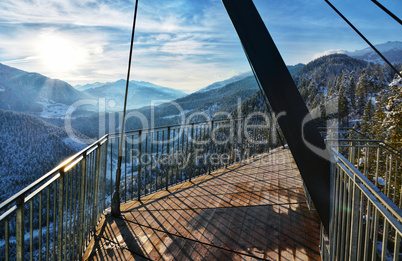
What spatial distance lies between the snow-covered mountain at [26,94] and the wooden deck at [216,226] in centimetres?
18273

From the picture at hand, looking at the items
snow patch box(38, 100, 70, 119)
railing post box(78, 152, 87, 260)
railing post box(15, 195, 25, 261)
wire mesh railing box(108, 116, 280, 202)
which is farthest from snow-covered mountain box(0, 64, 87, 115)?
railing post box(15, 195, 25, 261)

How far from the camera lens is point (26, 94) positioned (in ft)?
574

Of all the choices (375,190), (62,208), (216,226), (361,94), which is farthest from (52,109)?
(375,190)

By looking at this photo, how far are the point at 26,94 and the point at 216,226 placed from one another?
218687 mm

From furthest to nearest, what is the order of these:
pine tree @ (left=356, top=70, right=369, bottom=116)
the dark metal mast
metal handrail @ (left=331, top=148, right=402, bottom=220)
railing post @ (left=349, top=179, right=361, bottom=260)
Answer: pine tree @ (left=356, top=70, right=369, bottom=116) < the dark metal mast < railing post @ (left=349, top=179, right=361, bottom=260) < metal handrail @ (left=331, top=148, right=402, bottom=220)

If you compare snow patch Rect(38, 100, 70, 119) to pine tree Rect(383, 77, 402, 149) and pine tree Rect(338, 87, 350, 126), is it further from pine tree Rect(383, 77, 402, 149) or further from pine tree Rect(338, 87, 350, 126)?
pine tree Rect(383, 77, 402, 149)

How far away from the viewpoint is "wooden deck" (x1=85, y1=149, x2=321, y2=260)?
249 centimetres

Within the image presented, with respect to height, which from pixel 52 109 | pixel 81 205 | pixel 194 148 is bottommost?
pixel 81 205

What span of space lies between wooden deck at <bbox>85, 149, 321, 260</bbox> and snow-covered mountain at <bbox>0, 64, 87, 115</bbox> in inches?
7194

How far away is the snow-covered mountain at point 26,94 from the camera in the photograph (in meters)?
155

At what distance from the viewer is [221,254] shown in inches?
96.4

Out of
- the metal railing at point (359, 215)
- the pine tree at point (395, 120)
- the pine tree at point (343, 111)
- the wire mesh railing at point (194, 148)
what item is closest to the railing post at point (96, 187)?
the wire mesh railing at point (194, 148)

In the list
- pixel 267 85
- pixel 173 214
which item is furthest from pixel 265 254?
pixel 267 85

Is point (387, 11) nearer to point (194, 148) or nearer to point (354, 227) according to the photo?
point (354, 227)
